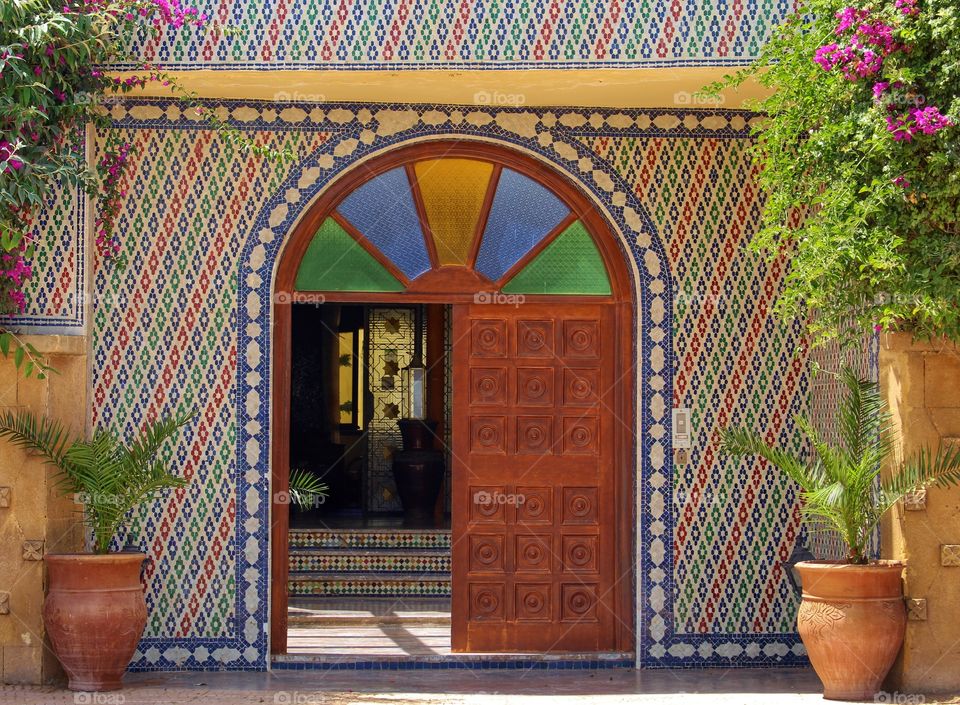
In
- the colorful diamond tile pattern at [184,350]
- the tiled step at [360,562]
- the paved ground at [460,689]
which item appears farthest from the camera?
the tiled step at [360,562]

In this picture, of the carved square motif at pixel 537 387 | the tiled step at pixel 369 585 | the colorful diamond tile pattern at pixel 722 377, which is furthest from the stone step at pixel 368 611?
the colorful diamond tile pattern at pixel 722 377

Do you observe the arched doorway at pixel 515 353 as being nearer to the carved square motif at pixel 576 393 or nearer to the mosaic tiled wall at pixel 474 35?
the carved square motif at pixel 576 393

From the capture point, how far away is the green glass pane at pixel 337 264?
8828mm

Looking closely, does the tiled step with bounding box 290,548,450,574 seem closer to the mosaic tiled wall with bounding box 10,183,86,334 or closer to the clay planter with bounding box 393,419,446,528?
the clay planter with bounding box 393,419,446,528

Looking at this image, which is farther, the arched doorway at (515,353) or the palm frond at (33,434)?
the arched doorway at (515,353)

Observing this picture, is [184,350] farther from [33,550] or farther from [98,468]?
[33,550]

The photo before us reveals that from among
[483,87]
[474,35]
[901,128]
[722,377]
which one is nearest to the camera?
[901,128]

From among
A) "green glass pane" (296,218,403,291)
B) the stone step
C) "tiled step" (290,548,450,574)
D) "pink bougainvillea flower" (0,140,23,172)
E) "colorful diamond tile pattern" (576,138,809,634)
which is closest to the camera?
"pink bougainvillea flower" (0,140,23,172)

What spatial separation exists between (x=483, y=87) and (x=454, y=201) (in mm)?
812

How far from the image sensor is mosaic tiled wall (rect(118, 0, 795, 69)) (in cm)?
797

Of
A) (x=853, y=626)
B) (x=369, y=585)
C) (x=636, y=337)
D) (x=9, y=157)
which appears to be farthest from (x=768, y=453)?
(x=369, y=585)

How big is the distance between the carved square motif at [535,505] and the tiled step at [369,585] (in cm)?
359

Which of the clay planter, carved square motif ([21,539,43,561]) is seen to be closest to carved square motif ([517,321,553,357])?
carved square motif ([21,539,43,561])

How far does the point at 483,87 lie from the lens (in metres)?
8.46
